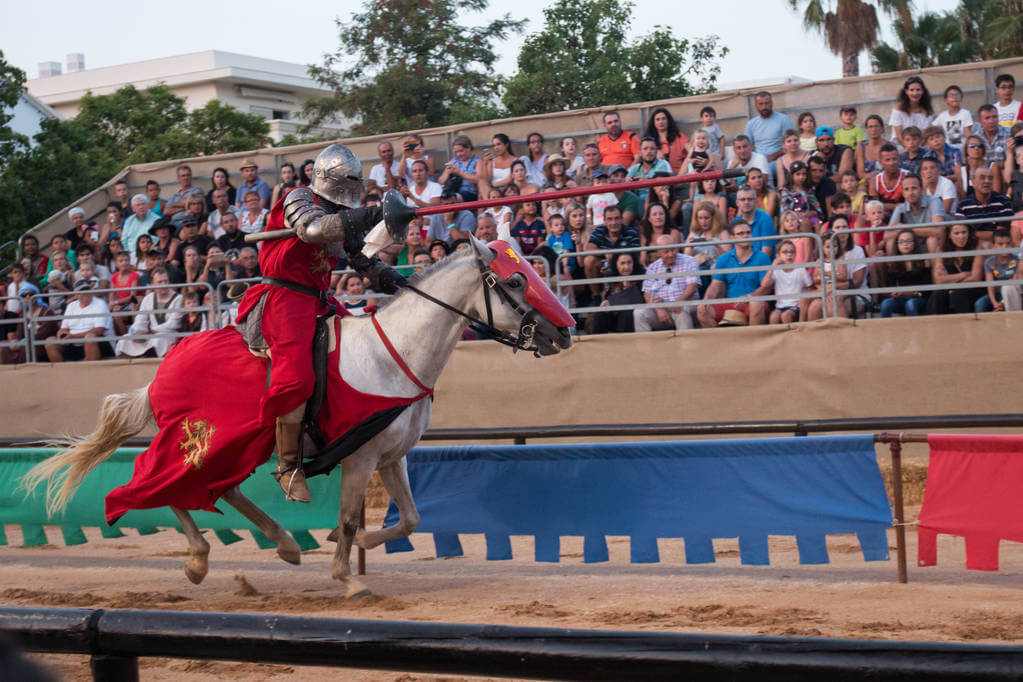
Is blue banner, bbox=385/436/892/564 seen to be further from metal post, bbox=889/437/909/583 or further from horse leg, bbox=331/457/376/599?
horse leg, bbox=331/457/376/599

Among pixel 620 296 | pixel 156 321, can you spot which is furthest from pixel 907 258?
pixel 156 321

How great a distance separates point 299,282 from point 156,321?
8280 mm

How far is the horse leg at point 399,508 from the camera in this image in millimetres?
7094

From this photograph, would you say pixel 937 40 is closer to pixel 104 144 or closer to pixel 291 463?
pixel 104 144

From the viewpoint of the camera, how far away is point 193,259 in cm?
1462

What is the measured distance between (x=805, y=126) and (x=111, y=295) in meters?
9.25

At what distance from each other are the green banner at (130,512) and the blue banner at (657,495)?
2.13 ft

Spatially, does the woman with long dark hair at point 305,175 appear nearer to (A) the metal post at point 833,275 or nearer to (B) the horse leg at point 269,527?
(A) the metal post at point 833,275

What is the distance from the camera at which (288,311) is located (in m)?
6.57

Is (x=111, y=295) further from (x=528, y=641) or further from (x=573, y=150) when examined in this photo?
(x=528, y=641)

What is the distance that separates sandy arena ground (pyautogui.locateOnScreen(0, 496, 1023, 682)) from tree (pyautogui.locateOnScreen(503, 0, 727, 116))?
23.9 m

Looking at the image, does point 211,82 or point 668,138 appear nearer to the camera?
point 668,138

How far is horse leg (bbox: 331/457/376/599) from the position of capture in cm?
680

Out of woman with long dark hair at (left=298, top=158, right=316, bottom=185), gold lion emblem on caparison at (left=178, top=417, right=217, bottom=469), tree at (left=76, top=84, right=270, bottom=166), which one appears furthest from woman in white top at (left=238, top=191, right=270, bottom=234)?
tree at (left=76, top=84, right=270, bottom=166)
